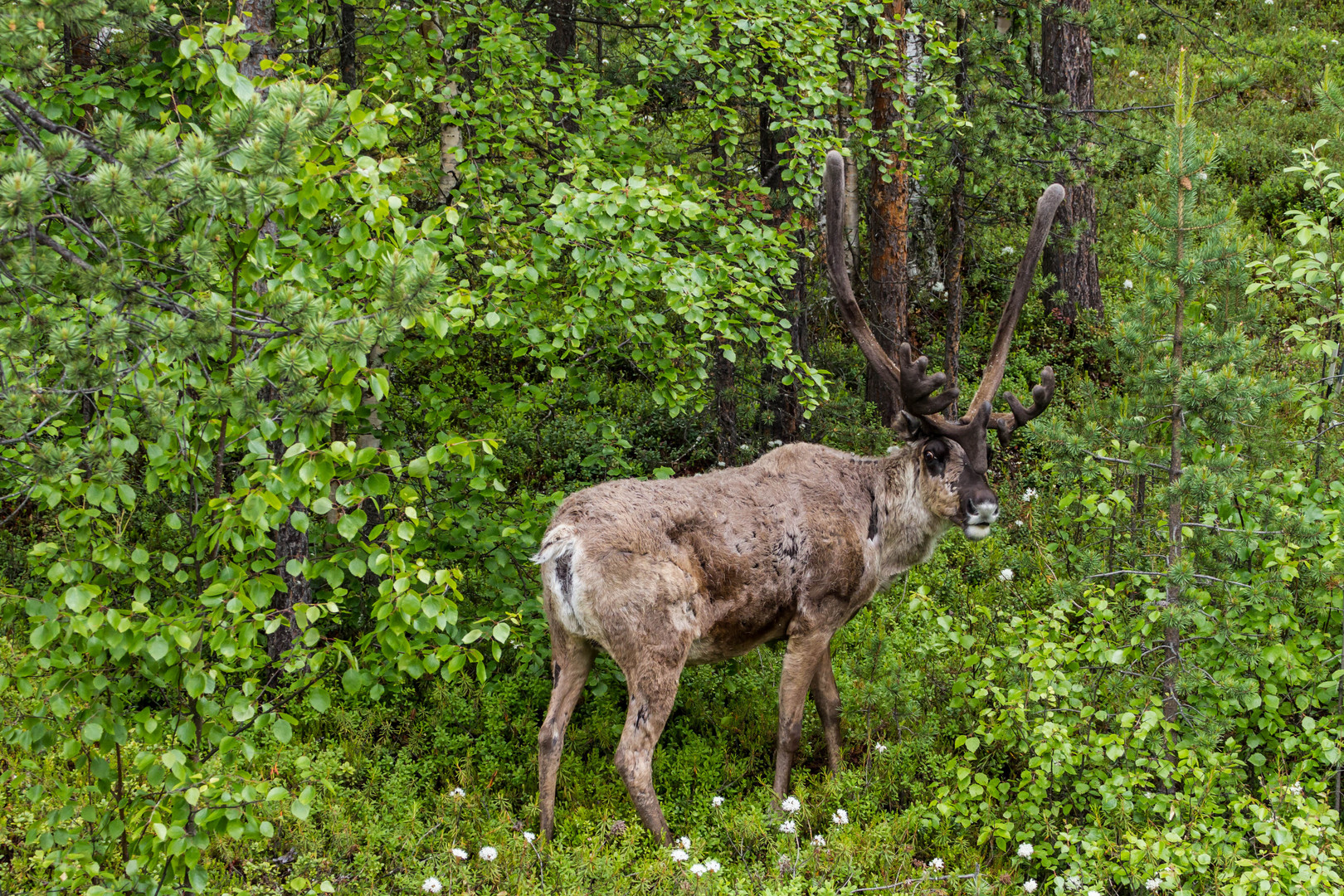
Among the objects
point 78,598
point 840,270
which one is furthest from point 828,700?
point 78,598

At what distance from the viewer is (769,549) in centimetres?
651

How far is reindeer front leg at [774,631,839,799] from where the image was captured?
6602mm

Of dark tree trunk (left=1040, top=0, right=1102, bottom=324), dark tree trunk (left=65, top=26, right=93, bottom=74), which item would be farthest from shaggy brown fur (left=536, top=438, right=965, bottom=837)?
dark tree trunk (left=1040, top=0, right=1102, bottom=324)

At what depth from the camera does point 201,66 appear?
12.2 ft

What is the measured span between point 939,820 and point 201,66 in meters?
5.28

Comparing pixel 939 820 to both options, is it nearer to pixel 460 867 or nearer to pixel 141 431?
pixel 460 867

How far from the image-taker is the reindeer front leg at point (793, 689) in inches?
260

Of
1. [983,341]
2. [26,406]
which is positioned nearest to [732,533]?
[26,406]

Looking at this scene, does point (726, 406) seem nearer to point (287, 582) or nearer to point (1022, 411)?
point (1022, 411)

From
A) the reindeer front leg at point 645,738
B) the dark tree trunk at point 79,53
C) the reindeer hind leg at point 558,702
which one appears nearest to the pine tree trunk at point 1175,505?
the reindeer front leg at point 645,738

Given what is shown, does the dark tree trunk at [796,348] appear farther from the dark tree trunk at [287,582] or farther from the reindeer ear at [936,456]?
the dark tree trunk at [287,582]

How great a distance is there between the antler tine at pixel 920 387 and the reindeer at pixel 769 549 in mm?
12

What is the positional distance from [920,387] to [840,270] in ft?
3.02

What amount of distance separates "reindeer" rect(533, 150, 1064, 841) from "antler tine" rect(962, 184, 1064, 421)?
2 centimetres
